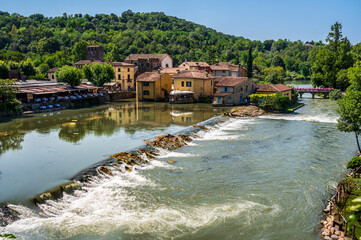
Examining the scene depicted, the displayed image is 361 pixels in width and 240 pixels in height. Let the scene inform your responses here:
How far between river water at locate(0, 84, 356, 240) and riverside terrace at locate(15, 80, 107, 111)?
11.4 m

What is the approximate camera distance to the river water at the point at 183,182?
53.0 feet

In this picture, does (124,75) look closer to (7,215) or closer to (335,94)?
(335,94)

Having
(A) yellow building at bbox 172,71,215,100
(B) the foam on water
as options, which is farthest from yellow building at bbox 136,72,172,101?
(B) the foam on water

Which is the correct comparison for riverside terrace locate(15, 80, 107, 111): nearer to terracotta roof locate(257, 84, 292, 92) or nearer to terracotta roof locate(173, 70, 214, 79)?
terracotta roof locate(173, 70, 214, 79)

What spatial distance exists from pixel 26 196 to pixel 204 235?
35.2 feet

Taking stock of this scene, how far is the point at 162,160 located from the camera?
26.7 meters

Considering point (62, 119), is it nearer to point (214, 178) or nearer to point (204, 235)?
point (214, 178)

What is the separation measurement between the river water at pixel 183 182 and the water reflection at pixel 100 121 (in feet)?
1.23

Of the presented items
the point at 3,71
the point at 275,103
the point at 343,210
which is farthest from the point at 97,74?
the point at 343,210

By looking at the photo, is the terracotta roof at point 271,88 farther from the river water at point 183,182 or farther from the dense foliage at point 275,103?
the river water at point 183,182

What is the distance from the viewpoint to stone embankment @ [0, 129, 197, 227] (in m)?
16.9

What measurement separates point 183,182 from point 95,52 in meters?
107

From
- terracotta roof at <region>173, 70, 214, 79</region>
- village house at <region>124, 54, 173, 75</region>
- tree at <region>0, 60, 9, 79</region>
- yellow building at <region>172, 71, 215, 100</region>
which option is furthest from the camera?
village house at <region>124, 54, 173, 75</region>

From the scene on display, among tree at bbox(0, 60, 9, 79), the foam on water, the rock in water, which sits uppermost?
tree at bbox(0, 60, 9, 79)
